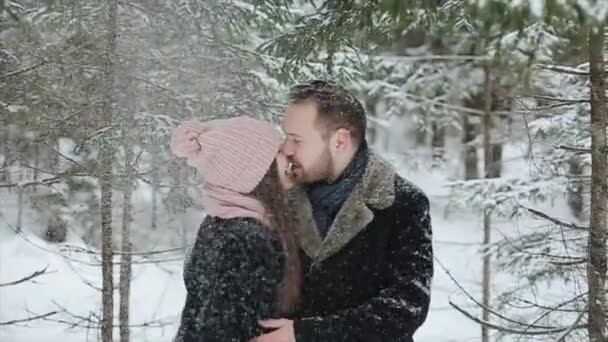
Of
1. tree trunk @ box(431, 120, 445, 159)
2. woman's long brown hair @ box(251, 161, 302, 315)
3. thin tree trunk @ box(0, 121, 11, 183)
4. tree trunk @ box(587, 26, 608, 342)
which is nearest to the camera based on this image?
woman's long brown hair @ box(251, 161, 302, 315)

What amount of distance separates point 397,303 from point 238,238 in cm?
39

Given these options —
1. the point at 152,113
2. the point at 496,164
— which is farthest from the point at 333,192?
the point at 496,164

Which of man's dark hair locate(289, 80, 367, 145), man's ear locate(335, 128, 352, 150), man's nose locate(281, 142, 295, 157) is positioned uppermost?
man's dark hair locate(289, 80, 367, 145)

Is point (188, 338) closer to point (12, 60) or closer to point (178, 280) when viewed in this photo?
point (12, 60)

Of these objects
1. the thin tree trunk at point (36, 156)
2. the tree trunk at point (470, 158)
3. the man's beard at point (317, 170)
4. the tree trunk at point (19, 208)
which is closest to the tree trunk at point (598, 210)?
the man's beard at point (317, 170)

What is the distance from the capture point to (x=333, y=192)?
5.97 ft

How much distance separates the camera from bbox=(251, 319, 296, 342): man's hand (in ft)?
5.27

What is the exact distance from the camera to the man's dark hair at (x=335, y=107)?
68.9 inches

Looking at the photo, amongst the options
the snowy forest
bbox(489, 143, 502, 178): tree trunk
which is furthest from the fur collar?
bbox(489, 143, 502, 178): tree trunk

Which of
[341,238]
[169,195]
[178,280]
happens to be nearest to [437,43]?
[178,280]

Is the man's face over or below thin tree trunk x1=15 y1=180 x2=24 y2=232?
over

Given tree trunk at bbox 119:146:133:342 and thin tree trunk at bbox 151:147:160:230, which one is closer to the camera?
thin tree trunk at bbox 151:147:160:230

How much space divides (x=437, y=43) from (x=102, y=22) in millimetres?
6011

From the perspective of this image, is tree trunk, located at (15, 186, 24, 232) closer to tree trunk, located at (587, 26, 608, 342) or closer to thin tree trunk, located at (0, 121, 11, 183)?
thin tree trunk, located at (0, 121, 11, 183)
